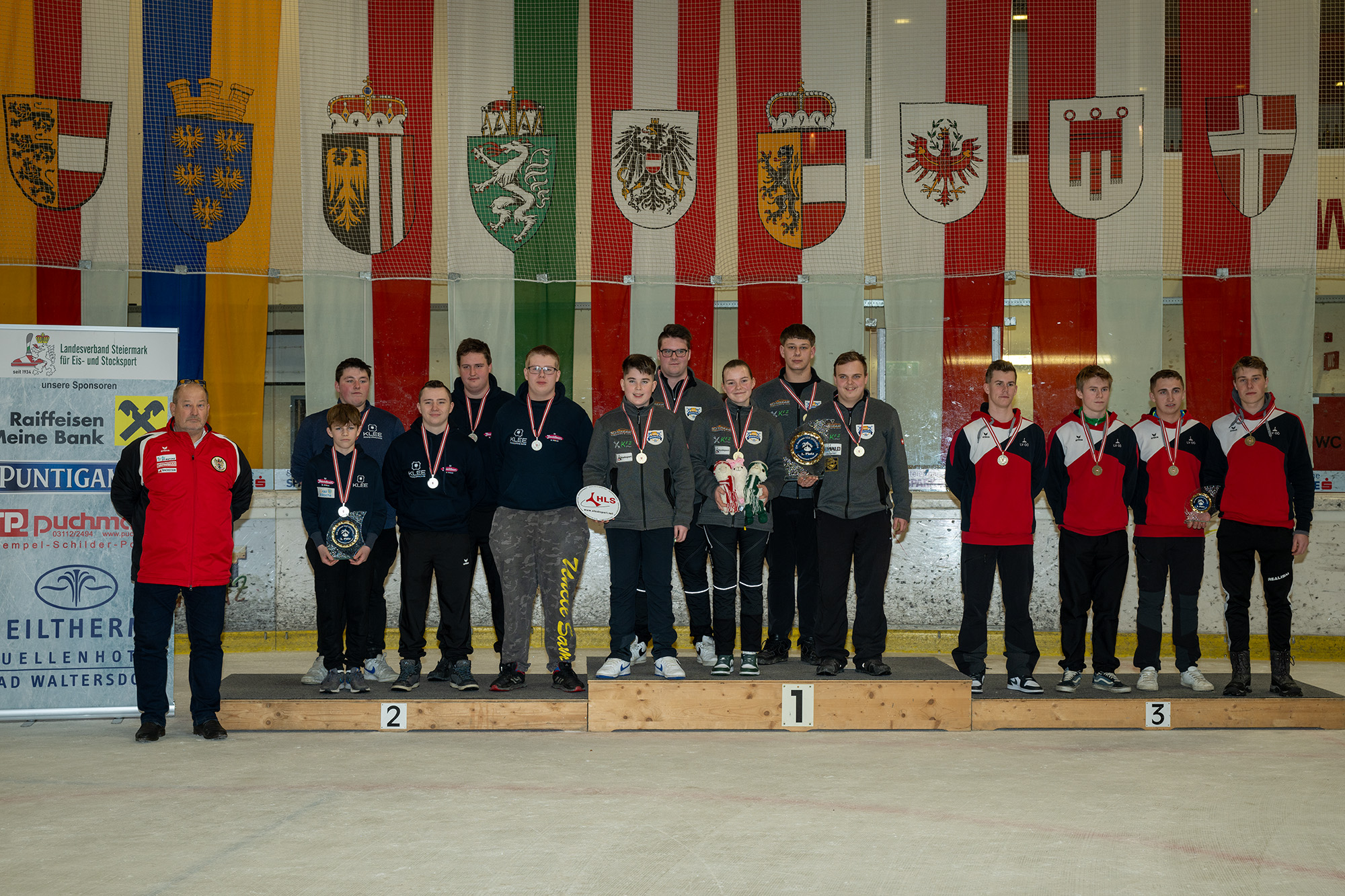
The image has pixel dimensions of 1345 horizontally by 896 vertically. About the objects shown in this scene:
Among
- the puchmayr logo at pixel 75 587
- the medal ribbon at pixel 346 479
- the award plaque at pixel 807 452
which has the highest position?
the award plaque at pixel 807 452

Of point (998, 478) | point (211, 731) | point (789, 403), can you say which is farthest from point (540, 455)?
point (998, 478)

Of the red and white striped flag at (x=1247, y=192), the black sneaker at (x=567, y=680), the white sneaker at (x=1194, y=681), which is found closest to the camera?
the black sneaker at (x=567, y=680)

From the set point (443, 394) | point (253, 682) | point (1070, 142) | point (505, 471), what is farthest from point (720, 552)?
point (1070, 142)

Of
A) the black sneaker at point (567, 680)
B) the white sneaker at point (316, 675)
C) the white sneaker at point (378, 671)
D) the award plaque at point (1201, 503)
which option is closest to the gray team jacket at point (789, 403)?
the black sneaker at point (567, 680)

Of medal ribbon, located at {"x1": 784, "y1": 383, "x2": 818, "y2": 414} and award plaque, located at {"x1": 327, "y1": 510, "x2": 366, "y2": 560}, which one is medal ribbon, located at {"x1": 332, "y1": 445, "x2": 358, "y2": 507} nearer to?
award plaque, located at {"x1": 327, "y1": 510, "x2": 366, "y2": 560}

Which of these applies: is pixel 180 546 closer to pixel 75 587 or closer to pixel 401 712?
pixel 75 587

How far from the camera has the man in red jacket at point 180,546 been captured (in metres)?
5.02

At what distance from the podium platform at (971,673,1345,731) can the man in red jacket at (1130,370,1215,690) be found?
8.8 inches

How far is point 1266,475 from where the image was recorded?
18.2 ft

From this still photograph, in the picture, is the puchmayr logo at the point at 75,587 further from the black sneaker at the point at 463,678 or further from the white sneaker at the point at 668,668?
the white sneaker at the point at 668,668

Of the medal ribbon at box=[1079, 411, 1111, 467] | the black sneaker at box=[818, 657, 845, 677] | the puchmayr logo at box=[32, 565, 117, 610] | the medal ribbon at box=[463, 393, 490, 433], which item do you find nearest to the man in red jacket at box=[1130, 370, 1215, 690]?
the medal ribbon at box=[1079, 411, 1111, 467]

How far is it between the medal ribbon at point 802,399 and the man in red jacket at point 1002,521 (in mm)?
853

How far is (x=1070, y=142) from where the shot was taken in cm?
815

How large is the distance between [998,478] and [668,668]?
1.99m
